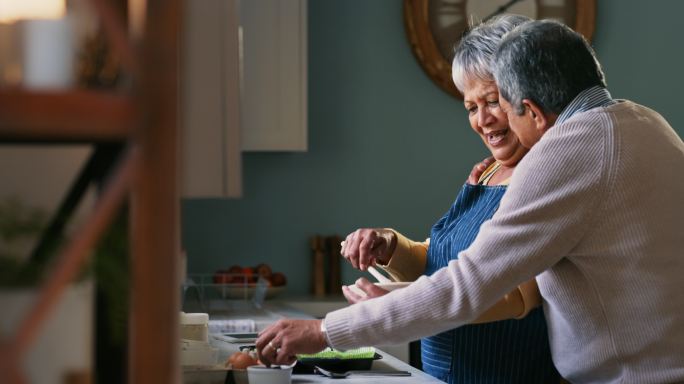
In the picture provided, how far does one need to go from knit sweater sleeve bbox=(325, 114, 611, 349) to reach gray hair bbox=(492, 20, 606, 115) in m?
0.12

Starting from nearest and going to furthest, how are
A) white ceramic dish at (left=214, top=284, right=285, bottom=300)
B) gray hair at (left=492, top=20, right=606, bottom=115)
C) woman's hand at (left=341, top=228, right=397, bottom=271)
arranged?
1. gray hair at (left=492, top=20, right=606, bottom=115)
2. woman's hand at (left=341, top=228, right=397, bottom=271)
3. white ceramic dish at (left=214, top=284, right=285, bottom=300)

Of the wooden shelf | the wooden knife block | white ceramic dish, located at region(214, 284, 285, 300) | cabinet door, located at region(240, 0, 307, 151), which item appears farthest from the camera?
the wooden knife block

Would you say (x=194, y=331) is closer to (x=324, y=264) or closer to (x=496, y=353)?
(x=496, y=353)

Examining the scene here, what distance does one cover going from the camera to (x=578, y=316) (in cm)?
183

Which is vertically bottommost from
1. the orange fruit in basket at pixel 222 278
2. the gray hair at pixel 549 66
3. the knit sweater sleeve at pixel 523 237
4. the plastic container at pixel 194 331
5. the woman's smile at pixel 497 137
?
the orange fruit in basket at pixel 222 278

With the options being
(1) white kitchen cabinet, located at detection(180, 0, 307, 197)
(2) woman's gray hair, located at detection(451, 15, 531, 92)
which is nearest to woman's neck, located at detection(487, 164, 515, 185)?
(2) woman's gray hair, located at detection(451, 15, 531, 92)

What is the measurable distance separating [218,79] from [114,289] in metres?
0.30

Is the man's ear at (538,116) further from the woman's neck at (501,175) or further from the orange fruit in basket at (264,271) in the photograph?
the orange fruit in basket at (264,271)

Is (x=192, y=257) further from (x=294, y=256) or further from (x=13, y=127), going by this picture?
(x=13, y=127)

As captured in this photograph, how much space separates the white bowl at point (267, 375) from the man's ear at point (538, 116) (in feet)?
2.24

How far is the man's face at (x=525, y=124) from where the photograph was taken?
6.60 feet

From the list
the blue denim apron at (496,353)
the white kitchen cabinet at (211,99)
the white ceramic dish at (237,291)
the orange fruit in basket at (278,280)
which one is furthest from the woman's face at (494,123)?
the orange fruit in basket at (278,280)

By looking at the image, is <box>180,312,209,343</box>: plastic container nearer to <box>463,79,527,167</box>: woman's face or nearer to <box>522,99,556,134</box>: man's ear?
<box>463,79,527,167</box>: woman's face

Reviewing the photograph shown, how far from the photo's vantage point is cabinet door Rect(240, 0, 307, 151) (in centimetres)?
427
